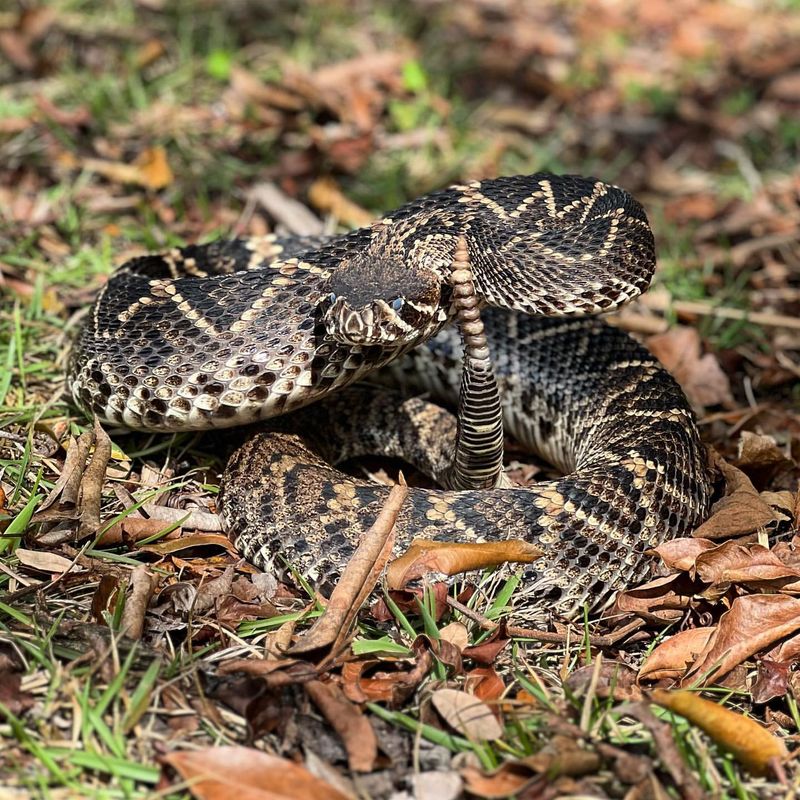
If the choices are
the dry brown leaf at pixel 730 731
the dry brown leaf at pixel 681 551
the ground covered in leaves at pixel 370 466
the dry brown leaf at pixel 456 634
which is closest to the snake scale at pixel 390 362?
the dry brown leaf at pixel 681 551

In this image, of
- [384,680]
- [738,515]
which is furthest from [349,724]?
[738,515]

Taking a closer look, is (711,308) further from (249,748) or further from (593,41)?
(593,41)

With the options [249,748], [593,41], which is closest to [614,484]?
[249,748]

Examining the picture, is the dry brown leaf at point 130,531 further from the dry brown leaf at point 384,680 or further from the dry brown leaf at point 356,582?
the dry brown leaf at point 384,680

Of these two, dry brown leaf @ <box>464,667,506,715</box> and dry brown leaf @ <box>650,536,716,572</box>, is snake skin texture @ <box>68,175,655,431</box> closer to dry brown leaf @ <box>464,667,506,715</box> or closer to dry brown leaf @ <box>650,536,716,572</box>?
dry brown leaf @ <box>650,536,716,572</box>

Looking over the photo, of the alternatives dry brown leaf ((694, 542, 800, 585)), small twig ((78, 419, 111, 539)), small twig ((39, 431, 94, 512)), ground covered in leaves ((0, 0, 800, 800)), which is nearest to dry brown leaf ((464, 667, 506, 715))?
ground covered in leaves ((0, 0, 800, 800))
